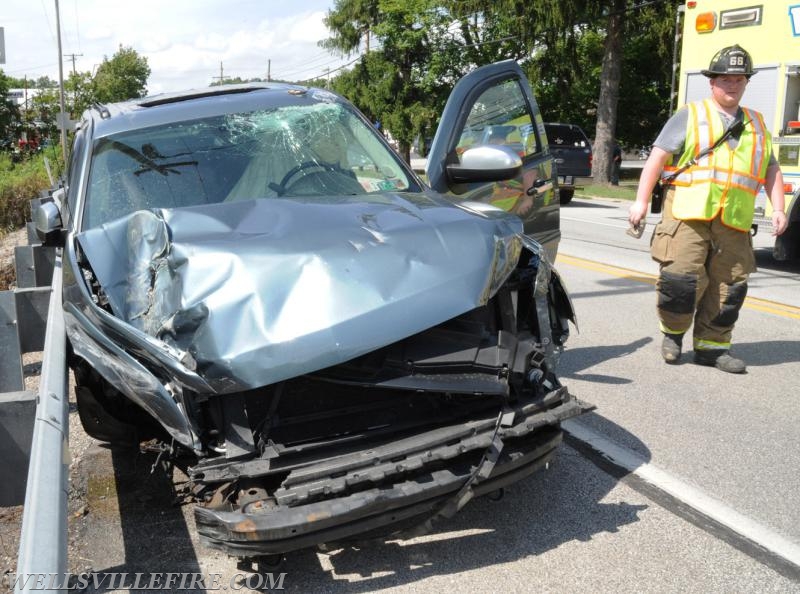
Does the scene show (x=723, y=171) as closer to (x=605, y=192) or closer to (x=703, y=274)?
(x=703, y=274)

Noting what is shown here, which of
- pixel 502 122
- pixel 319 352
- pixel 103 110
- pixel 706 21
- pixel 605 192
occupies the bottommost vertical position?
pixel 605 192

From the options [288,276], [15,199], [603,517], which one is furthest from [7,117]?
[603,517]

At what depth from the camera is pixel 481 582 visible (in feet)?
10.5

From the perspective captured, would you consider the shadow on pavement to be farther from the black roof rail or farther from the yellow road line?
the yellow road line

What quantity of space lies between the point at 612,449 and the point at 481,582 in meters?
1.55

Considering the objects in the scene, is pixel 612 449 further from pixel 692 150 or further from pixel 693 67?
pixel 693 67

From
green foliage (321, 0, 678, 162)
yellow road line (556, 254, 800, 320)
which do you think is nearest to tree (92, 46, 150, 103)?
green foliage (321, 0, 678, 162)

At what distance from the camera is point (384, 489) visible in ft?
9.61

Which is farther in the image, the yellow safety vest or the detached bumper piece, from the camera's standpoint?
the yellow safety vest

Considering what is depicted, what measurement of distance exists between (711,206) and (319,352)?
3.94 m

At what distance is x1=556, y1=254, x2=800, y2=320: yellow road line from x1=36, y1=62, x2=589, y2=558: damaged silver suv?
16.8 ft

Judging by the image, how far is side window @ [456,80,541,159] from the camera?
18.2 feet

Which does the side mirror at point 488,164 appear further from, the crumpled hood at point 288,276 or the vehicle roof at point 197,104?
the crumpled hood at point 288,276

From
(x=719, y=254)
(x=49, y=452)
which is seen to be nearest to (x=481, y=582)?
(x=49, y=452)
